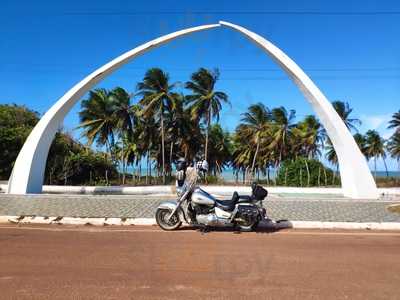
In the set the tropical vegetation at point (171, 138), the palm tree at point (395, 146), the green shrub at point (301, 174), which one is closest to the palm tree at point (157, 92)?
the tropical vegetation at point (171, 138)

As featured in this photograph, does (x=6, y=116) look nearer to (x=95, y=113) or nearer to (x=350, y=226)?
(x=95, y=113)

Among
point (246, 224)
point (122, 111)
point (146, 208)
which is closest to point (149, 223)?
point (146, 208)

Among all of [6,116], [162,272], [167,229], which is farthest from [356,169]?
[6,116]

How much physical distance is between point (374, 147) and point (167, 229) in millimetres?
54958

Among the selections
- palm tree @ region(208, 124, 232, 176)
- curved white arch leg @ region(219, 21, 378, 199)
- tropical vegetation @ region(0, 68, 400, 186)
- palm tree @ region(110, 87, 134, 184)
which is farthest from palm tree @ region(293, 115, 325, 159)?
curved white arch leg @ region(219, 21, 378, 199)

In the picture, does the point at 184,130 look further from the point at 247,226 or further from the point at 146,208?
the point at 247,226

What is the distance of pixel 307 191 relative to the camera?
1897cm

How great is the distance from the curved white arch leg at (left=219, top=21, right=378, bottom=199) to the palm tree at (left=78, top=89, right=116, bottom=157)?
82.5ft

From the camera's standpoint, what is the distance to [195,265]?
18.2ft

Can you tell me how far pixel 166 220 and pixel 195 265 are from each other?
10.8 ft

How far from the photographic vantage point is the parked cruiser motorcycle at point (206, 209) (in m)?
8.48

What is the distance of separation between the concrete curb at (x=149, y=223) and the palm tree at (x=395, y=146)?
158 ft

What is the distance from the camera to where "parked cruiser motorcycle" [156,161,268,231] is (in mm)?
8484

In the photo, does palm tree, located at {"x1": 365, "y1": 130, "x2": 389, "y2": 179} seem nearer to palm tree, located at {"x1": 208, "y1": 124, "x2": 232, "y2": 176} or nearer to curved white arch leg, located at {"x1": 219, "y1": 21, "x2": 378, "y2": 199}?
palm tree, located at {"x1": 208, "y1": 124, "x2": 232, "y2": 176}
